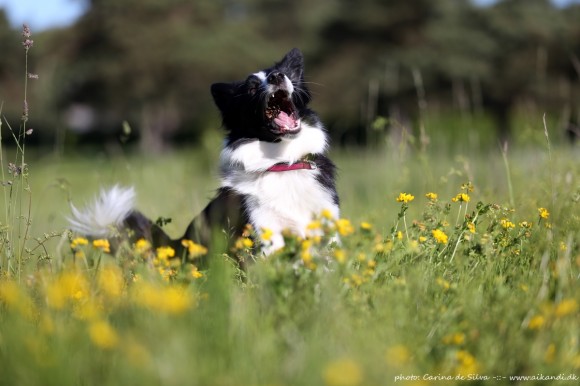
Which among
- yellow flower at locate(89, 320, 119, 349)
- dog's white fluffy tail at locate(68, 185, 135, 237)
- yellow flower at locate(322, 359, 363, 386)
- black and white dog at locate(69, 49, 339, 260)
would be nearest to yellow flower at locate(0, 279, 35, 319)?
yellow flower at locate(89, 320, 119, 349)

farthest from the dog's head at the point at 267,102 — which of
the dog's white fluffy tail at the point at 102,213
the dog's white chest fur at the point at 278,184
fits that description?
the dog's white fluffy tail at the point at 102,213

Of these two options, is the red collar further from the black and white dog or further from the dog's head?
the dog's head

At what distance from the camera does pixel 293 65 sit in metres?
5.09

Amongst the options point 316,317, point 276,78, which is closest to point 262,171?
point 276,78

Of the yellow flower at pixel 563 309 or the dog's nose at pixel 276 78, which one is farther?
the dog's nose at pixel 276 78

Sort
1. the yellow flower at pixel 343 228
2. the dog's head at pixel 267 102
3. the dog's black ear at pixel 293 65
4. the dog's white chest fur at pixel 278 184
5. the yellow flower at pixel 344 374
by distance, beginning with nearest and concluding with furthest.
Result: the yellow flower at pixel 344 374, the yellow flower at pixel 343 228, the dog's white chest fur at pixel 278 184, the dog's head at pixel 267 102, the dog's black ear at pixel 293 65

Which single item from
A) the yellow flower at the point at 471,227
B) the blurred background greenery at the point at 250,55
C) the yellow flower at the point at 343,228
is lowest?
the yellow flower at the point at 471,227

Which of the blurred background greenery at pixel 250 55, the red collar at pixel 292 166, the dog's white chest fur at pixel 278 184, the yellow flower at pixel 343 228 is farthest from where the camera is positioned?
the blurred background greenery at pixel 250 55

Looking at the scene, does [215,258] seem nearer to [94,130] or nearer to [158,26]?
[158,26]

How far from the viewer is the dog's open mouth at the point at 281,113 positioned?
15.5 feet

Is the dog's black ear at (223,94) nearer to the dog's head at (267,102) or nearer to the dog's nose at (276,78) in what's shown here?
the dog's head at (267,102)

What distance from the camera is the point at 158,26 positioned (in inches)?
1427

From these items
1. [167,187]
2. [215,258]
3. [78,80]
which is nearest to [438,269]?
[215,258]

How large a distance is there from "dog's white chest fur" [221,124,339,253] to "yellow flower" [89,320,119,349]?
1.99m
